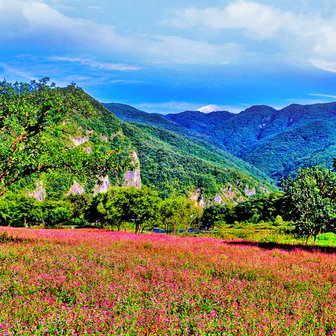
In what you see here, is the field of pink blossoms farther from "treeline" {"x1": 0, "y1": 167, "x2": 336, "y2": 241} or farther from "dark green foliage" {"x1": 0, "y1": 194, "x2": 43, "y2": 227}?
"dark green foliage" {"x1": 0, "y1": 194, "x2": 43, "y2": 227}

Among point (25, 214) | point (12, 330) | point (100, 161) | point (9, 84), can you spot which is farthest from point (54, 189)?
point (12, 330)

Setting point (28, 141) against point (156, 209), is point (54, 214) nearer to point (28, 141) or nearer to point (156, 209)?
point (156, 209)

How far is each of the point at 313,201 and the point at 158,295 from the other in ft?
71.0

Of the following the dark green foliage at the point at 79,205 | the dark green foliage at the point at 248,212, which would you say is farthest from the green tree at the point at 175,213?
the dark green foliage at the point at 248,212

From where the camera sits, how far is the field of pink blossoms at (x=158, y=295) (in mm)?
5863

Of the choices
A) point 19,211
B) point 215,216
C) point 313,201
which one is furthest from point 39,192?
point 313,201

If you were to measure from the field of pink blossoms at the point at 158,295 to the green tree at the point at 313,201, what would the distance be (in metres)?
12.8

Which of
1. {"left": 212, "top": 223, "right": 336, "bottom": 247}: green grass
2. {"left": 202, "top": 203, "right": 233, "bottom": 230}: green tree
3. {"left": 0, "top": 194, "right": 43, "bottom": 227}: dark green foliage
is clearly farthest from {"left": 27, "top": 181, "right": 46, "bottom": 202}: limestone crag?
{"left": 212, "top": 223, "right": 336, "bottom": 247}: green grass

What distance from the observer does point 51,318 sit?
5.73 m

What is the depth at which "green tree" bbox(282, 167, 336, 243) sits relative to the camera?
2444cm

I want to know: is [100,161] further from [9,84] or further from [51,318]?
[9,84]

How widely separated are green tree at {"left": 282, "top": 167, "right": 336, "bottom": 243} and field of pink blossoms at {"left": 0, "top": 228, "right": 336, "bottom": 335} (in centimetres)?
1281

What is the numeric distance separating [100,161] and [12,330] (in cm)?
1248

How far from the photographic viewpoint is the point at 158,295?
304 inches
